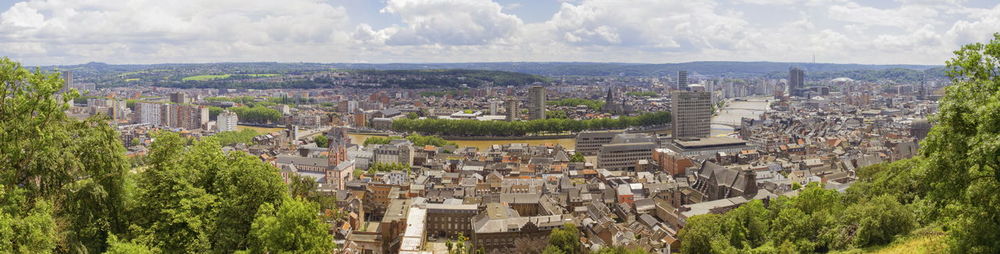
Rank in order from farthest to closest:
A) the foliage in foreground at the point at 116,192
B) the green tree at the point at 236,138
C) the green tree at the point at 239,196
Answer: the green tree at the point at 236,138, the green tree at the point at 239,196, the foliage in foreground at the point at 116,192

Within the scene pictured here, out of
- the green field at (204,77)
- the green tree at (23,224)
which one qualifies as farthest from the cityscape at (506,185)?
the green field at (204,77)

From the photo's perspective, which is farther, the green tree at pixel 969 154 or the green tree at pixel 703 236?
the green tree at pixel 703 236

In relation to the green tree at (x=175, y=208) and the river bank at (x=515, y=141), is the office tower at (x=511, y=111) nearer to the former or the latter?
the river bank at (x=515, y=141)

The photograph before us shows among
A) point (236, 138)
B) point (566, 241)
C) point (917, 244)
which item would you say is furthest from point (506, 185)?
point (236, 138)

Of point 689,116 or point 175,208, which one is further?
point 689,116

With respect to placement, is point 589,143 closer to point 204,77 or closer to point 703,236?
point 703,236

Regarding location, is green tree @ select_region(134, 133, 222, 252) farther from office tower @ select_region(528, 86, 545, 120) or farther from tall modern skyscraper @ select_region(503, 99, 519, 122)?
office tower @ select_region(528, 86, 545, 120)

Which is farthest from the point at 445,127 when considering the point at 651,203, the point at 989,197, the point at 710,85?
the point at 710,85
